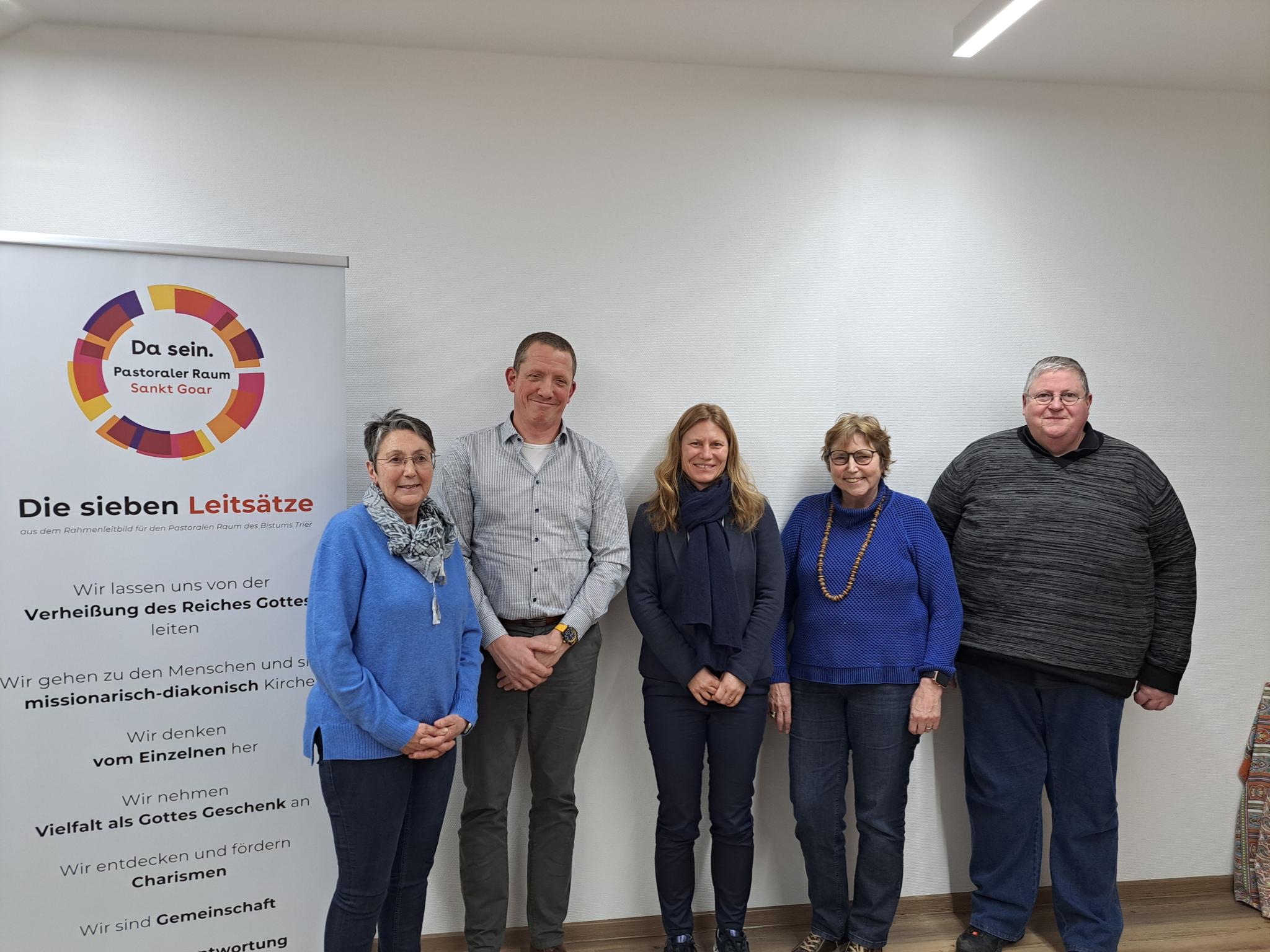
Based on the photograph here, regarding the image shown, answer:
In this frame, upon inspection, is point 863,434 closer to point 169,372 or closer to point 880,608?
point 880,608

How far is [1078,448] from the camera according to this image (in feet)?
9.00

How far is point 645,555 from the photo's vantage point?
8.61 ft

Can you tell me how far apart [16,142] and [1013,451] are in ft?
11.1

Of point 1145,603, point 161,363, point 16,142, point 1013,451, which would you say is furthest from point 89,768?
point 1145,603

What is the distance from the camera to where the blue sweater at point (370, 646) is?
1.92 meters

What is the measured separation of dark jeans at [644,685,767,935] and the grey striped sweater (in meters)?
0.86

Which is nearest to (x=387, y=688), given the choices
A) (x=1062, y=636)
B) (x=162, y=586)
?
(x=162, y=586)

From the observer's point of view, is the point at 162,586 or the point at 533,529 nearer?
the point at 162,586

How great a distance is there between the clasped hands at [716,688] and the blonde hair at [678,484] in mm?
460

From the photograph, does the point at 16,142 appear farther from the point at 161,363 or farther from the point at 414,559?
the point at 414,559

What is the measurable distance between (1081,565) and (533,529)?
69.6 inches

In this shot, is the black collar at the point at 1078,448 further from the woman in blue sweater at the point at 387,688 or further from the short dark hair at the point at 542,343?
the woman in blue sweater at the point at 387,688

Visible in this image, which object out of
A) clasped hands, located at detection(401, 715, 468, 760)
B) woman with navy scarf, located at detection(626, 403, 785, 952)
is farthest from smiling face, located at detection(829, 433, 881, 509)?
clasped hands, located at detection(401, 715, 468, 760)

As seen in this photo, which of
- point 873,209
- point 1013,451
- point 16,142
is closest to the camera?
point 16,142
